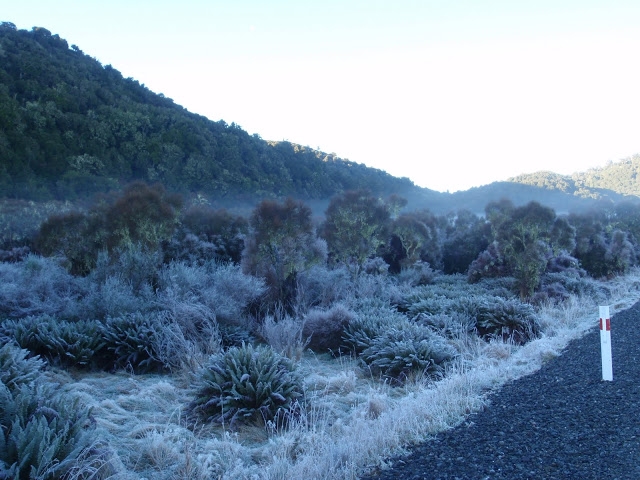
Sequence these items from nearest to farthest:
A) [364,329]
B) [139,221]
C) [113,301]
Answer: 1. [113,301]
2. [364,329]
3. [139,221]

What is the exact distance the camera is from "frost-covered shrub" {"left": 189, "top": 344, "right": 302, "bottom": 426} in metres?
5.77

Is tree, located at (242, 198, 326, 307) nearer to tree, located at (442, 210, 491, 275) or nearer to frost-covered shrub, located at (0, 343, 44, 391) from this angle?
frost-covered shrub, located at (0, 343, 44, 391)

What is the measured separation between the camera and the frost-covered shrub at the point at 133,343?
26.0 ft

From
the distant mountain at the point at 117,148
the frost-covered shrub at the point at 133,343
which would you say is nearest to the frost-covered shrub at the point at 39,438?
the frost-covered shrub at the point at 133,343

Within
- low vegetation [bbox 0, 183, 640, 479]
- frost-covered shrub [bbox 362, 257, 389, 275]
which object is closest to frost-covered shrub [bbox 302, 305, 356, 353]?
low vegetation [bbox 0, 183, 640, 479]

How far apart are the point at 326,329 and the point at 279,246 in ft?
15.8

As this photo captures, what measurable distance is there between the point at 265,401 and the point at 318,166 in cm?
4566

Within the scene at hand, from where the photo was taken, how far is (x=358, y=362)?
8758 mm

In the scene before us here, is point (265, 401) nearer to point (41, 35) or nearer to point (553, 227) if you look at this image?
point (553, 227)

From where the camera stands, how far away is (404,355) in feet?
26.3

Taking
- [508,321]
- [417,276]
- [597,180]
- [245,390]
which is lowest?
[417,276]

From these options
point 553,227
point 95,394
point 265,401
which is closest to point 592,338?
point 265,401

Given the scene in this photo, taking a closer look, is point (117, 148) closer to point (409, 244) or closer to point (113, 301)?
point (409, 244)

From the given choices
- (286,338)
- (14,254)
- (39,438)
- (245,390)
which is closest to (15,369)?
(39,438)
